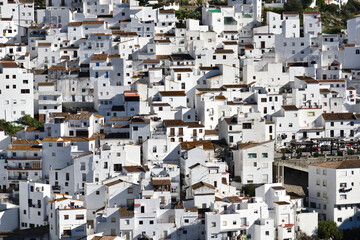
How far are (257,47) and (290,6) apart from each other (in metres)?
9.99

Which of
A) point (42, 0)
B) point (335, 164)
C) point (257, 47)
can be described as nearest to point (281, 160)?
A: point (335, 164)

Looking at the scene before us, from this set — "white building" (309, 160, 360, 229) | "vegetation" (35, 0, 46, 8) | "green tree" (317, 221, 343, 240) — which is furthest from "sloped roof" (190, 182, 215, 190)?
"vegetation" (35, 0, 46, 8)

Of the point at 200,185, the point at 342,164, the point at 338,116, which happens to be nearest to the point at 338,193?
the point at 342,164

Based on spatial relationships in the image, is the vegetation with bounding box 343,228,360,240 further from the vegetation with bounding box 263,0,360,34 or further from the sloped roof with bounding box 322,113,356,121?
the vegetation with bounding box 263,0,360,34

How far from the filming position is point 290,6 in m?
82.1

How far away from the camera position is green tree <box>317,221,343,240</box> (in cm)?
5559

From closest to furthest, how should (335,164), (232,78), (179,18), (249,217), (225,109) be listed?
(249,217) → (335,164) → (225,109) → (232,78) → (179,18)

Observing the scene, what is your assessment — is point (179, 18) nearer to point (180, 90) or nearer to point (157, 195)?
point (180, 90)

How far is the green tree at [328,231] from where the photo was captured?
5559 centimetres

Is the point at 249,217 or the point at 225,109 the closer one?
the point at 249,217

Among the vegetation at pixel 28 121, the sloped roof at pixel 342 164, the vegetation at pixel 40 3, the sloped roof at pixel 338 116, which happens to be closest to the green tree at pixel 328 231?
the sloped roof at pixel 342 164

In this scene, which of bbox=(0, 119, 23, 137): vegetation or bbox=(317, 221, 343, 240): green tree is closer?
bbox=(317, 221, 343, 240): green tree

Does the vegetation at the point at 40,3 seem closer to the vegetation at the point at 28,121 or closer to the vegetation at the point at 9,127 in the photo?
the vegetation at the point at 28,121

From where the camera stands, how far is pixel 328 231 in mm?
55656
